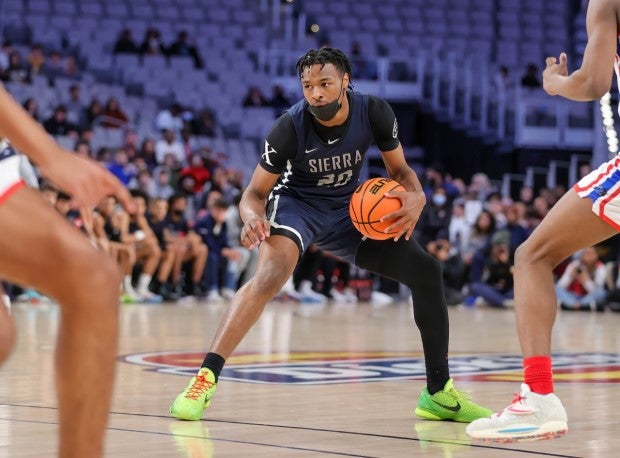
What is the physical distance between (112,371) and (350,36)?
72.3 feet

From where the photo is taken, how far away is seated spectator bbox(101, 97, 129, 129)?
18797 millimetres

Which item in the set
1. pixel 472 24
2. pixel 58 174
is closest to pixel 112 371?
pixel 58 174

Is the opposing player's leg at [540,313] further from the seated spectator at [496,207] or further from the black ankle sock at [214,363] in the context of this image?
the seated spectator at [496,207]

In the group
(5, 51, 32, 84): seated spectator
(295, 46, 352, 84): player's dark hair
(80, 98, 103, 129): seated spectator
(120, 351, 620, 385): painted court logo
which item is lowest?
(120, 351, 620, 385): painted court logo

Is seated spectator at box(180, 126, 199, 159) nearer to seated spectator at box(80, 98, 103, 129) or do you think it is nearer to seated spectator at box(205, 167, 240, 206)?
seated spectator at box(205, 167, 240, 206)

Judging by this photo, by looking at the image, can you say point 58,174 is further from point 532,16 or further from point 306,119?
point 532,16

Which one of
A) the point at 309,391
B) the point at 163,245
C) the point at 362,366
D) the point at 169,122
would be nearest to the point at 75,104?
the point at 169,122

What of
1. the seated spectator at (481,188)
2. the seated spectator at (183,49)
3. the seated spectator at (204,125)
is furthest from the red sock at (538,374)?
the seated spectator at (183,49)

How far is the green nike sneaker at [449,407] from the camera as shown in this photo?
202 inches

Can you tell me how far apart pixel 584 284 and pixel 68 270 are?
13767mm

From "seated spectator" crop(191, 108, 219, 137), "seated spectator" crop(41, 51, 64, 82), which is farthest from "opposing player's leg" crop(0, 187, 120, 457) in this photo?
"seated spectator" crop(41, 51, 64, 82)

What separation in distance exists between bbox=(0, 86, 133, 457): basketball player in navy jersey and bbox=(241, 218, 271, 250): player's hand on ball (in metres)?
2.46

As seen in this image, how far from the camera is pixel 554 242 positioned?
14.7 feet

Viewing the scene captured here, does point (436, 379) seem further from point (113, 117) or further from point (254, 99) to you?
point (254, 99)
